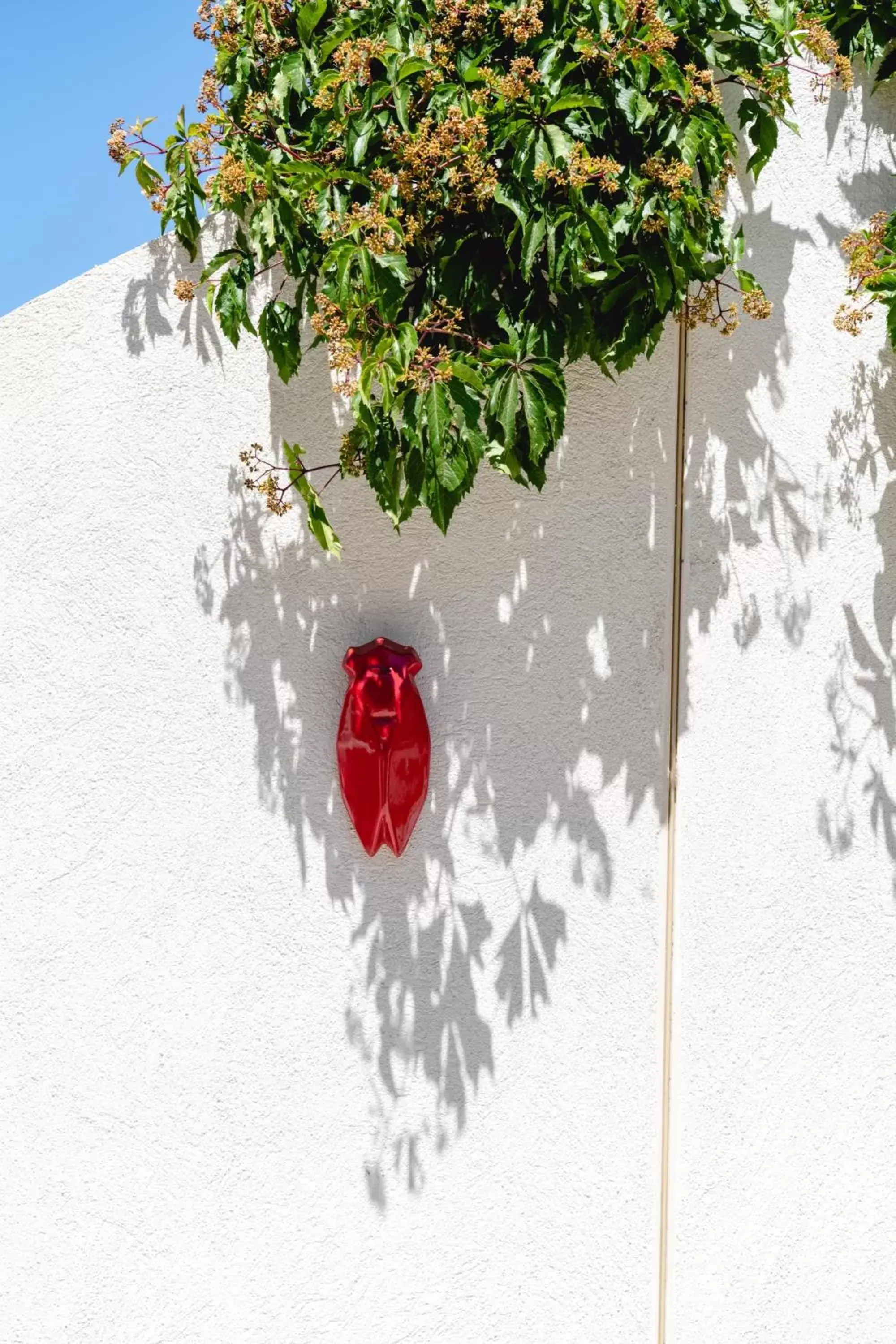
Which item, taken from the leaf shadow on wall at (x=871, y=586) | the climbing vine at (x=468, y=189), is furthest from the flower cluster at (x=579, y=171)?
the leaf shadow on wall at (x=871, y=586)

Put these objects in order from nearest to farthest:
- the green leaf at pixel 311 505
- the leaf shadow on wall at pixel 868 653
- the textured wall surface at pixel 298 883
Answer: the green leaf at pixel 311 505, the textured wall surface at pixel 298 883, the leaf shadow on wall at pixel 868 653

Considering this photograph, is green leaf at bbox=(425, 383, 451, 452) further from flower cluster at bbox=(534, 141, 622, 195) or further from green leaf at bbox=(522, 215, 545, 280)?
flower cluster at bbox=(534, 141, 622, 195)

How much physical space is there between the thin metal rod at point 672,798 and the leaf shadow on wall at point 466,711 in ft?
0.11

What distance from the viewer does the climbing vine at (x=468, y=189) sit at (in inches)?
97.1

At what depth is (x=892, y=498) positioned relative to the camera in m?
2.98

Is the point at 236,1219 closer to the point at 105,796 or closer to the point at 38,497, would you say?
the point at 105,796

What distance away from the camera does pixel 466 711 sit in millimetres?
2887

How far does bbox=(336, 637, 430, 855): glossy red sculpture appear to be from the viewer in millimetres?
2773

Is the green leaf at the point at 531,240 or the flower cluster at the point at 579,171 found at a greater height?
the flower cluster at the point at 579,171

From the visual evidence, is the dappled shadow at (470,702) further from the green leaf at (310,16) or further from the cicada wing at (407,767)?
the green leaf at (310,16)

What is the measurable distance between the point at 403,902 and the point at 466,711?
0.47m

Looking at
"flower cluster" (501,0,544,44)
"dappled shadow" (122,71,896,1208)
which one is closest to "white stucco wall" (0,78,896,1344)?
"dappled shadow" (122,71,896,1208)

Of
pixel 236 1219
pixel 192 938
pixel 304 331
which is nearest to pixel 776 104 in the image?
pixel 304 331

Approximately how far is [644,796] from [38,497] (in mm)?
1582
